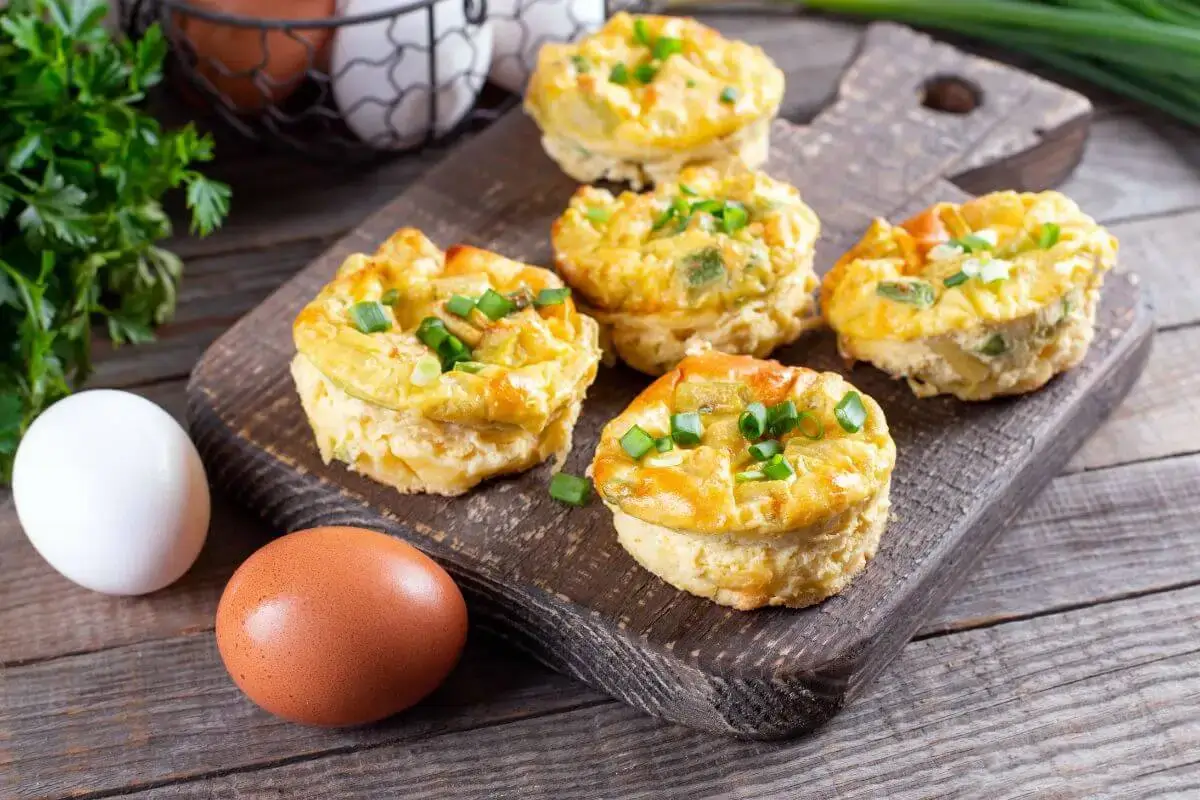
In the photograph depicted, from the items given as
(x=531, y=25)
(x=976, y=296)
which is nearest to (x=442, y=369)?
(x=976, y=296)

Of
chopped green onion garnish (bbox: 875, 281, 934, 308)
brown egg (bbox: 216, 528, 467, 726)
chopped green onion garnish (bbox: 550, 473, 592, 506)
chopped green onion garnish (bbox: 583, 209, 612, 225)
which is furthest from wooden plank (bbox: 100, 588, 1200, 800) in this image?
chopped green onion garnish (bbox: 583, 209, 612, 225)

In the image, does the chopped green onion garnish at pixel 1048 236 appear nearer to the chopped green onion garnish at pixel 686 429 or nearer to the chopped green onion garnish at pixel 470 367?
the chopped green onion garnish at pixel 686 429

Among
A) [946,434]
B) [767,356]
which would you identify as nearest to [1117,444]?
[946,434]

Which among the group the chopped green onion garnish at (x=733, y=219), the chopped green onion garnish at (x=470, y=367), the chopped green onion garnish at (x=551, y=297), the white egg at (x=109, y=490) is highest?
the chopped green onion garnish at (x=733, y=219)

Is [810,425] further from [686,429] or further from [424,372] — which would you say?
[424,372]

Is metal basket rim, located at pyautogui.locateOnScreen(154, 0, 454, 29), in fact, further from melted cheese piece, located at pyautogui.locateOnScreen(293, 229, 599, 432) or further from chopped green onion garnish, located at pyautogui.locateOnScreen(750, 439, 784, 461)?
chopped green onion garnish, located at pyautogui.locateOnScreen(750, 439, 784, 461)

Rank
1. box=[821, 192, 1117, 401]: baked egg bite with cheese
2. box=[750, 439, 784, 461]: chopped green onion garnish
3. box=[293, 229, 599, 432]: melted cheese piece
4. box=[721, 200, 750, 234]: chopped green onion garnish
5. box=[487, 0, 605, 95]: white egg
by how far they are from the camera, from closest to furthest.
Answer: box=[750, 439, 784, 461]: chopped green onion garnish < box=[293, 229, 599, 432]: melted cheese piece < box=[821, 192, 1117, 401]: baked egg bite with cheese < box=[721, 200, 750, 234]: chopped green onion garnish < box=[487, 0, 605, 95]: white egg

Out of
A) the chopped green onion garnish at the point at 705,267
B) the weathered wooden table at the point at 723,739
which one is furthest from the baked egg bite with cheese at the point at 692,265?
the weathered wooden table at the point at 723,739
